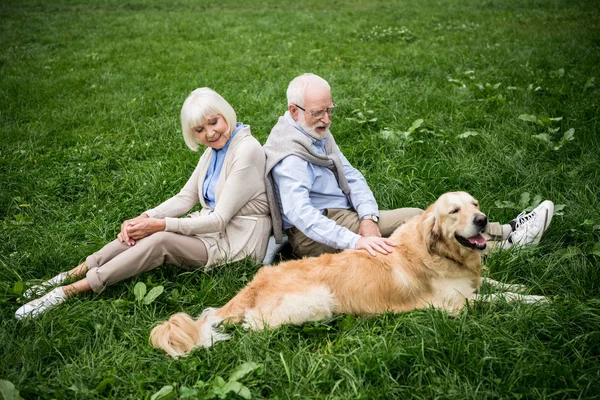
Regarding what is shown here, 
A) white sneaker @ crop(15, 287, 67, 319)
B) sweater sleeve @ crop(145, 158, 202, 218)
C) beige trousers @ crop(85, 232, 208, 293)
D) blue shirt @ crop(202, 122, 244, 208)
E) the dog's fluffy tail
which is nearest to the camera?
the dog's fluffy tail

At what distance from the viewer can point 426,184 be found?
4539 millimetres

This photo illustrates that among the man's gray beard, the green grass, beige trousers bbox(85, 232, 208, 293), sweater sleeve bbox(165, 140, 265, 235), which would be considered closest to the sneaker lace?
the green grass

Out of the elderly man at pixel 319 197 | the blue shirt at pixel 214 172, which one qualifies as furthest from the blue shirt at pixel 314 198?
the blue shirt at pixel 214 172

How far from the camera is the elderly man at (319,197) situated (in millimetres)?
3361

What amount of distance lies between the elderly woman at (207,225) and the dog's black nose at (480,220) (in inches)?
62.1

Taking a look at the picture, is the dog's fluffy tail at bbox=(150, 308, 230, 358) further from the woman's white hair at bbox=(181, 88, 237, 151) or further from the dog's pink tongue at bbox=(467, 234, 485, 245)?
the dog's pink tongue at bbox=(467, 234, 485, 245)

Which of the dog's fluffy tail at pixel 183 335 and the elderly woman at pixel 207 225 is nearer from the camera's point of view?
the dog's fluffy tail at pixel 183 335

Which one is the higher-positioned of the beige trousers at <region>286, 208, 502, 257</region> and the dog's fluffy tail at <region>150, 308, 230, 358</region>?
the beige trousers at <region>286, 208, 502, 257</region>

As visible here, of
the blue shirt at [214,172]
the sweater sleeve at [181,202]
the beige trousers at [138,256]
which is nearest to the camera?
the beige trousers at [138,256]

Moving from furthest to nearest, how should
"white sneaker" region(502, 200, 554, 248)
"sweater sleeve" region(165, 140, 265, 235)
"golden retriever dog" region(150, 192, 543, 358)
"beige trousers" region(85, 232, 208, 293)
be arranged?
"white sneaker" region(502, 200, 554, 248) → "sweater sleeve" region(165, 140, 265, 235) → "beige trousers" region(85, 232, 208, 293) → "golden retriever dog" region(150, 192, 543, 358)

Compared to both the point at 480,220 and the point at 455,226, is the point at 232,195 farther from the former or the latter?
the point at 480,220

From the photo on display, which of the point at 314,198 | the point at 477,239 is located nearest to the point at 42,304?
the point at 314,198

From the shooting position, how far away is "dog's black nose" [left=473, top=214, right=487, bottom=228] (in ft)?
9.32

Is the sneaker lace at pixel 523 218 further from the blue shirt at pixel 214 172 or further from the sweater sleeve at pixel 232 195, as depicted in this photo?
the blue shirt at pixel 214 172
